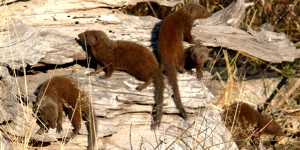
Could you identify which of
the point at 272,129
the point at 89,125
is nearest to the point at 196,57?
the point at 89,125

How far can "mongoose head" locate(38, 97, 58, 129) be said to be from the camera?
5230 millimetres

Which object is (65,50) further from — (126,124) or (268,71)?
(268,71)

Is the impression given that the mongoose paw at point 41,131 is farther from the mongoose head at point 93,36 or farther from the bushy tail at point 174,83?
the bushy tail at point 174,83

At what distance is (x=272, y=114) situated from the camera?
7887 mm

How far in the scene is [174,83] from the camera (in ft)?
18.9

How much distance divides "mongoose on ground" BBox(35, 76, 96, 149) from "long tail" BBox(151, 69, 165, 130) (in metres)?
0.69

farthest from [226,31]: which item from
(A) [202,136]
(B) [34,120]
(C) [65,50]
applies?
(B) [34,120]

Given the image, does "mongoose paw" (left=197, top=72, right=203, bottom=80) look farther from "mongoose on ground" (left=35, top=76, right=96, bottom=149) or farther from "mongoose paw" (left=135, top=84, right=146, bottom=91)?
"mongoose on ground" (left=35, top=76, right=96, bottom=149)

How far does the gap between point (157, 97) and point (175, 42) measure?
80cm

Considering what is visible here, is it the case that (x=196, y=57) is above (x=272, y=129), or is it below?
above

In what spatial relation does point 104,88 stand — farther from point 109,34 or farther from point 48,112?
point 109,34

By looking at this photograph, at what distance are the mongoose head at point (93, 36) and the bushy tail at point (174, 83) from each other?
757 millimetres

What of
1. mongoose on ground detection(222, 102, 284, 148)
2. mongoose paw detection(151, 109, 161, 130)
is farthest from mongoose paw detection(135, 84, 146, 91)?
mongoose on ground detection(222, 102, 284, 148)

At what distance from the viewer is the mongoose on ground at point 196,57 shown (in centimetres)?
599
